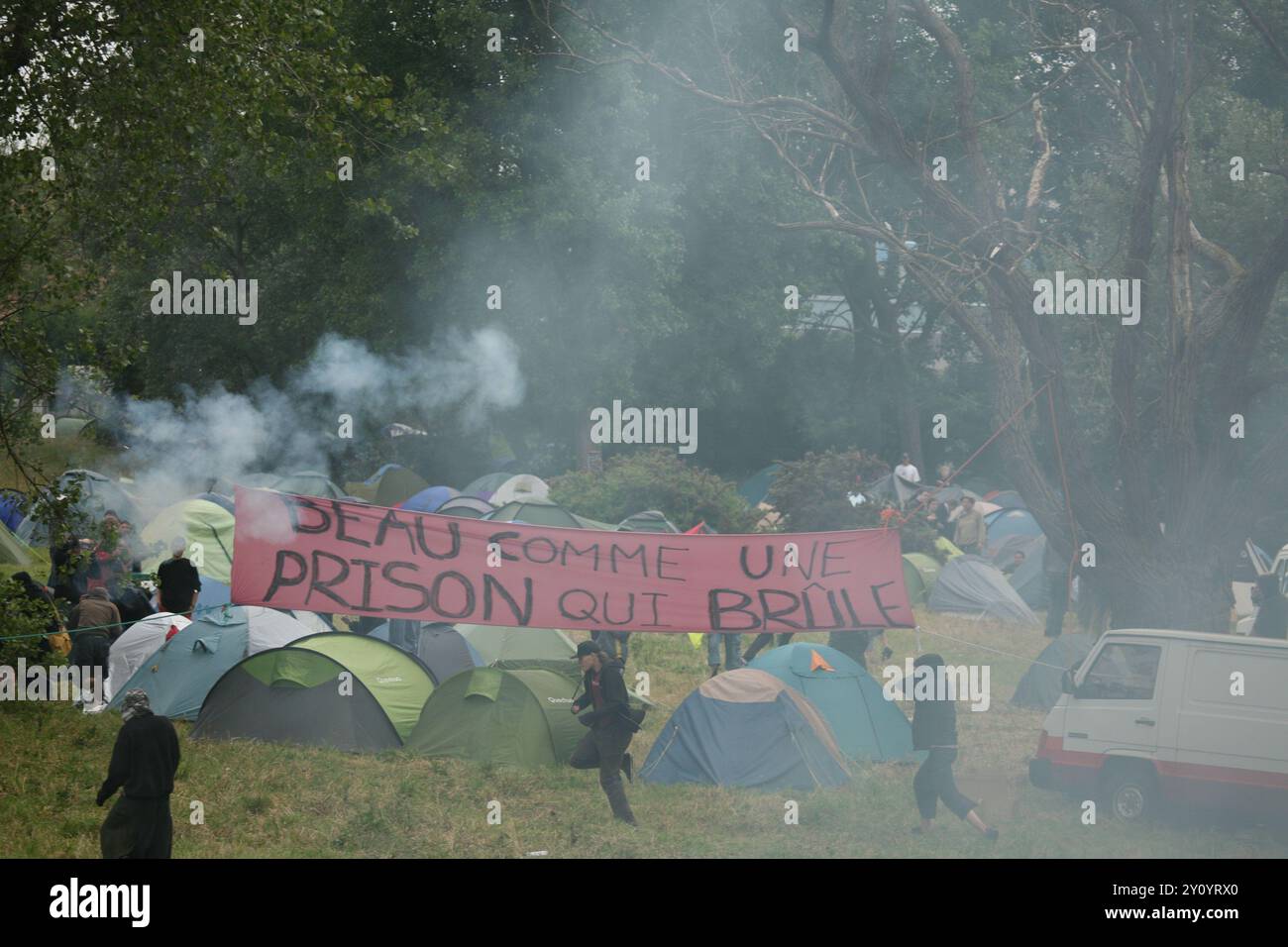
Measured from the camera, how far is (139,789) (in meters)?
8.43

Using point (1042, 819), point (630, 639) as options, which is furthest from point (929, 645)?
point (1042, 819)

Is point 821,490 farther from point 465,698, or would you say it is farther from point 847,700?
point 465,698

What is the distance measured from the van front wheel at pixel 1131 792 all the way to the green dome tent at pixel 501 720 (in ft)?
15.7

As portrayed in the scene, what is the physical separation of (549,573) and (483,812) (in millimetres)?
2384

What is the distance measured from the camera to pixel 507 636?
51.1 ft

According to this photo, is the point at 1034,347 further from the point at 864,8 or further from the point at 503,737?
the point at 864,8

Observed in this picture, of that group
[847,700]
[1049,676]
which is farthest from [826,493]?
[847,700]

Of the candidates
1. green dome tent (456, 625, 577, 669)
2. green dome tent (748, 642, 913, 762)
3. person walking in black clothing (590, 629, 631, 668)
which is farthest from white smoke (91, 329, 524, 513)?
green dome tent (748, 642, 913, 762)

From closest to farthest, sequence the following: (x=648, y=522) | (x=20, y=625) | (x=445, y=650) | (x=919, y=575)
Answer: (x=20, y=625)
(x=445, y=650)
(x=648, y=522)
(x=919, y=575)

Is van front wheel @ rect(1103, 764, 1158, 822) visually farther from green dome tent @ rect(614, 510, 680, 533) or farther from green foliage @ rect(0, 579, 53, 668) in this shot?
green dome tent @ rect(614, 510, 680, 533)

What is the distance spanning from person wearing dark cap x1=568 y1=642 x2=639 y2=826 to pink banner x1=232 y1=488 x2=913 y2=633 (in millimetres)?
819

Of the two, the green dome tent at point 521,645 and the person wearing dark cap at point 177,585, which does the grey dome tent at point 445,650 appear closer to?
the green dome tent at point 521,645

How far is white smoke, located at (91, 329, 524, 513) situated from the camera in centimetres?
2447

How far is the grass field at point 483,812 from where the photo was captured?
10289 millimetres
